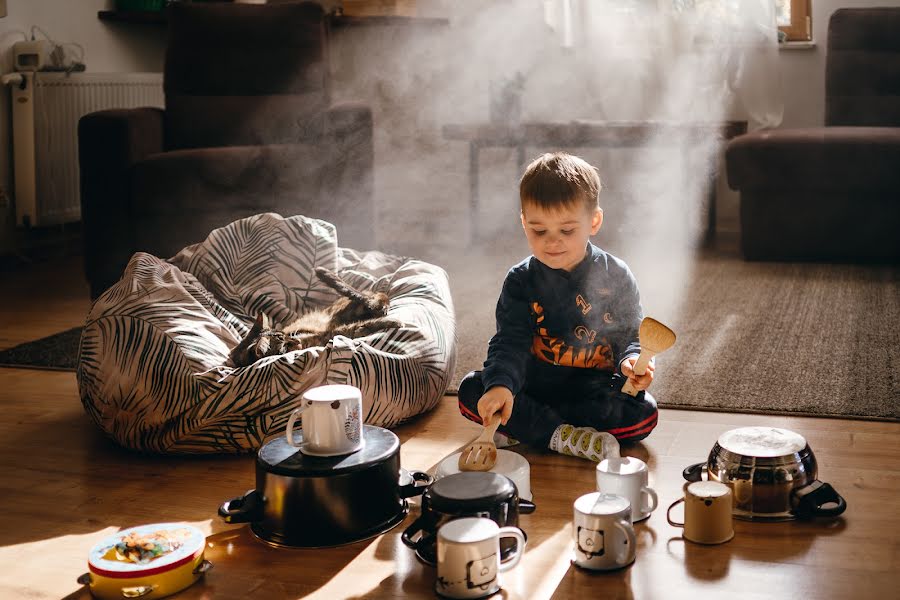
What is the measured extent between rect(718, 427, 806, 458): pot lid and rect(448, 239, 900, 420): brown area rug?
46cm

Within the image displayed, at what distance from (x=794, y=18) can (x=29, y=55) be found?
3.21 m

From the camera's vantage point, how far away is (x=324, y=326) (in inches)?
82.4

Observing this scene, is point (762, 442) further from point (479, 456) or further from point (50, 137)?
point (50, 137)

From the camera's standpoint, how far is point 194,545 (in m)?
1.31

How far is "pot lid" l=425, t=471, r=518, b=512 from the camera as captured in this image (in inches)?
50.4

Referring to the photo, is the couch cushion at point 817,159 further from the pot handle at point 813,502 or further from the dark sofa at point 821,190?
the pot handle at point 813,502

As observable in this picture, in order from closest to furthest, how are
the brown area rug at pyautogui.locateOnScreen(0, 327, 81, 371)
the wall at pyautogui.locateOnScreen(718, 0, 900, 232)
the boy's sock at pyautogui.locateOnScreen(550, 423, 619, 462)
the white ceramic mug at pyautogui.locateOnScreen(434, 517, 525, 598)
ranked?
the white ceramic mug at pyautogui.locateOnScreen(434, 517, 525, 598)
the boy's sock at pyautogui.locateOnScreen(550, 423, 619, 462)
the brown area rug at pyautogui.locateOnScreen(0, 327, 81, 371)
the wall at pyautogui.locateOnScreen(718, 0, 900, 232)

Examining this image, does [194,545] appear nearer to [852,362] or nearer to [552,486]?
[552,486]

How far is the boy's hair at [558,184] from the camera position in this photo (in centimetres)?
162

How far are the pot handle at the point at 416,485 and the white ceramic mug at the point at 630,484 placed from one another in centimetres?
26

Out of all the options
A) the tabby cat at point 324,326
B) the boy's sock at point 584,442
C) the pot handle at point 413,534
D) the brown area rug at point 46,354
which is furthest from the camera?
the brown area rug at point 46,354

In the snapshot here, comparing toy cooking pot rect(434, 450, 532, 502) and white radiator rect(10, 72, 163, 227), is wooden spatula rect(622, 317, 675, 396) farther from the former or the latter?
white radiator rect(10, 72, 163, 227)

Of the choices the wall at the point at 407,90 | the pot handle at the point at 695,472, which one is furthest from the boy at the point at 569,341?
the wall at the point at 407,90

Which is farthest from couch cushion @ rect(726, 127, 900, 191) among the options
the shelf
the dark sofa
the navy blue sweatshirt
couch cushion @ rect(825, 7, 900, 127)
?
the shelf
